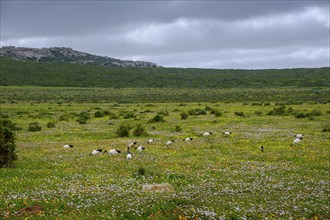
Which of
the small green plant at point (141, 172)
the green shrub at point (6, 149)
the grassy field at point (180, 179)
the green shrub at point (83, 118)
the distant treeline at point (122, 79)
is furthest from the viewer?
the distant treeline at point (122, 79)

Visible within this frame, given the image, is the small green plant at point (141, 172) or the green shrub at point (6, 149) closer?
the small green plant at point (141, 172)

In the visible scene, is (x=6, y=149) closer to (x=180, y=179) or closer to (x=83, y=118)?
(x=180, y=179)

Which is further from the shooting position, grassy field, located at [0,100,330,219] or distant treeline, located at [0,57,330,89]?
distant treeline, located at [0,57,330,89]

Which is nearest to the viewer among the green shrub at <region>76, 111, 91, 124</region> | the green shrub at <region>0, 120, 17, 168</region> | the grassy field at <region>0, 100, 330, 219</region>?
the grassy field at <region>0, 100, 330, 219</region>

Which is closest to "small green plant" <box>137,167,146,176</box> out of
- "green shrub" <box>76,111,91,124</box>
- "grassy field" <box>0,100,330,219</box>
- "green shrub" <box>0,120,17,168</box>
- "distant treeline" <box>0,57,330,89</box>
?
"grassy field" <box>0,100,330,219</box>

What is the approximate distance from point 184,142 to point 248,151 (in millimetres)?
5622

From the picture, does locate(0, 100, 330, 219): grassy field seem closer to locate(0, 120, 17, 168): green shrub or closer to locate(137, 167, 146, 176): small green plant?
locate(137, 167, 146, 176): small green plant

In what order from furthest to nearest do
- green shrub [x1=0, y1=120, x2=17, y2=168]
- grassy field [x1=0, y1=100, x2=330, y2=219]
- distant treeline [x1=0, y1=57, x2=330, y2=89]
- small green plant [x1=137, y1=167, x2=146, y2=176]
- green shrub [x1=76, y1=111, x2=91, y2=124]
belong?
distant treeline [x1=0, y1=57, x2=330, y2=89]
green shrub [x1=76, y1=111, x2=91, y2=124]
green shrub [x1=0, y1=120, x2=17, y2=168]
small green plant [x1=137, y1=167, x2=146, y2=176]
grassy field [x1=0, y1=100, x2=330, y2=219]

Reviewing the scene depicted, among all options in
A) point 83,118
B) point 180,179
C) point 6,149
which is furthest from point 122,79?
point 180,179

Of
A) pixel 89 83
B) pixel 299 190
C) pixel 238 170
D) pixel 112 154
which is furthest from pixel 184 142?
pixel 89 83

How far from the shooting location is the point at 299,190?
15602 millimetres

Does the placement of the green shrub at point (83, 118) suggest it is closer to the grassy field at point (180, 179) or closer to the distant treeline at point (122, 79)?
the grassy field at point (180, 179)

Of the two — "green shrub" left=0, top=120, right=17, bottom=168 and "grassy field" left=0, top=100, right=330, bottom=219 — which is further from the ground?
"green shrub" left=0, top=120, right=17, bottom=168

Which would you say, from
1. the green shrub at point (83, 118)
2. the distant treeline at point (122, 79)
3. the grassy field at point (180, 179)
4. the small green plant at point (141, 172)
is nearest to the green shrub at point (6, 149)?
the grassy field at point (180, 179)
